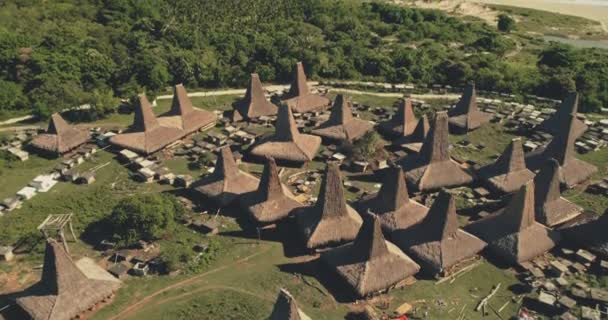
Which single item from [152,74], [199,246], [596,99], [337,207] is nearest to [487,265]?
[337,207]

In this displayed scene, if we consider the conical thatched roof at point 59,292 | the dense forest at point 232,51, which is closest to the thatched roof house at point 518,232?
the conical thatched roof at point 59,292

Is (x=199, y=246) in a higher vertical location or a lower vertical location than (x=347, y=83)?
lower

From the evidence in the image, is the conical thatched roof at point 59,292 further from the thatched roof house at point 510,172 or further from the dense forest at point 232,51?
the thatched roof house at point 510,172

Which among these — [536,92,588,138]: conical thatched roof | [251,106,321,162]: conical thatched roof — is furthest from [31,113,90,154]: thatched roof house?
[536,92,588,138]: conical thatched roof

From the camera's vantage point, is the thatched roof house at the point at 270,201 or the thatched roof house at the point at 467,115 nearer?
the thatched roof house at the point at 270,201

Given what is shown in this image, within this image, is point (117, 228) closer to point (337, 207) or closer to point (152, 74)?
point (337, 207)
